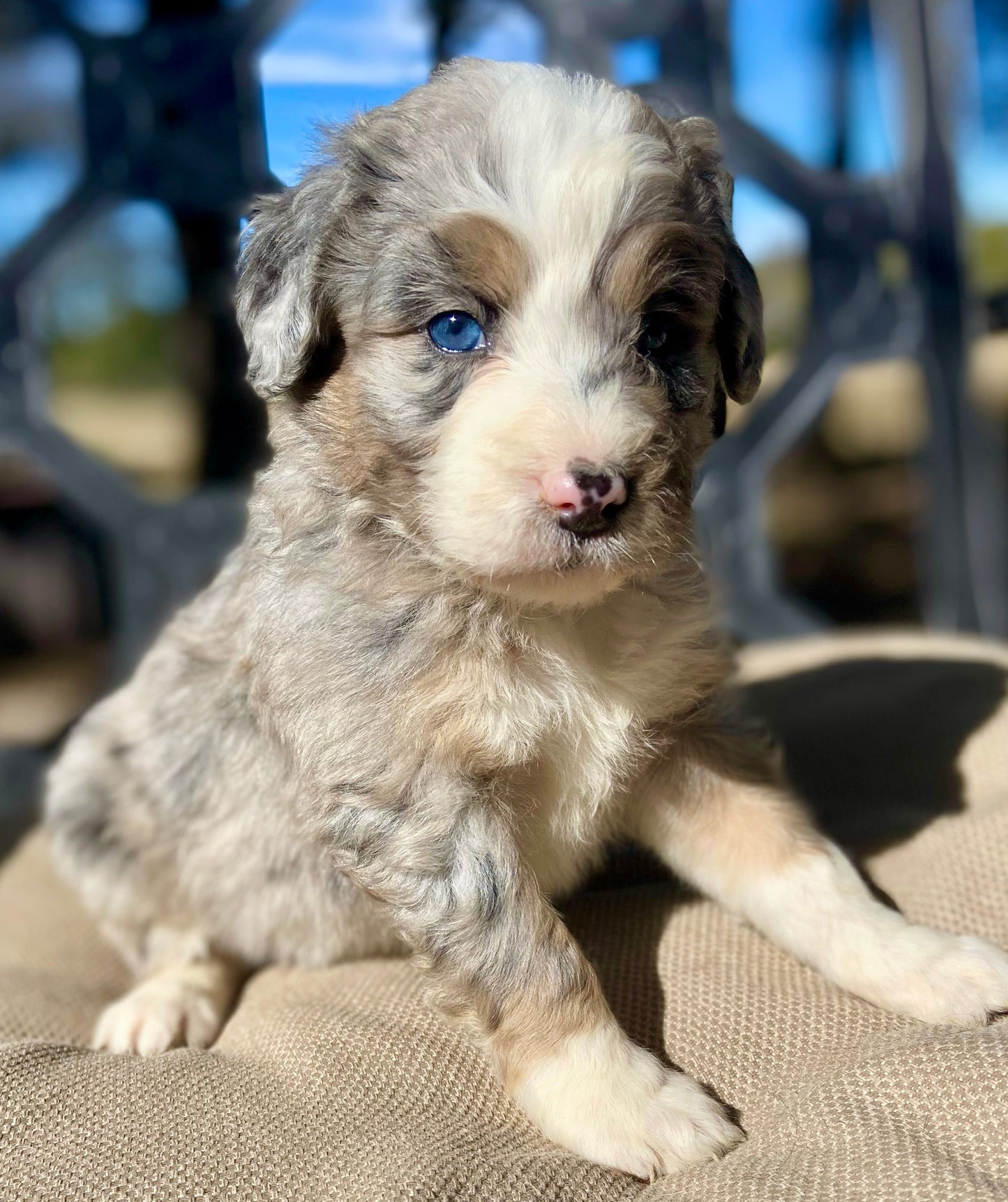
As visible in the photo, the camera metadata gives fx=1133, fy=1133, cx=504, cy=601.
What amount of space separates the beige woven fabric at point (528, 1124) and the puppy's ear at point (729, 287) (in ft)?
4.18

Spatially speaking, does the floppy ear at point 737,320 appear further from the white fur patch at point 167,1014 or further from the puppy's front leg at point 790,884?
the white fur patch at point 167,1014

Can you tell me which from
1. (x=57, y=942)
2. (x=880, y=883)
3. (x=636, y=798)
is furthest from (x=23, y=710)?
(x=880, y=883)

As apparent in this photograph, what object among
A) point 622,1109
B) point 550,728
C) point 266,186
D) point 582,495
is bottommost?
point 622,1109

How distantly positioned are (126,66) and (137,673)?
9.39 ft

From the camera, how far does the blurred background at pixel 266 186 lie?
4641 millimetres

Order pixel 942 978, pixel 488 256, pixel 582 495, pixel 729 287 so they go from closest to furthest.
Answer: pixel 582 495 < pixel 488 256 < pixel 942 978 < pixel 729 287

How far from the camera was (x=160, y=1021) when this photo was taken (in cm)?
271

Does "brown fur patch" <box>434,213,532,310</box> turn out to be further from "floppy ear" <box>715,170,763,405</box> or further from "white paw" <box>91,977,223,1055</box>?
"white paw" <box>91,977,223,1055</box>

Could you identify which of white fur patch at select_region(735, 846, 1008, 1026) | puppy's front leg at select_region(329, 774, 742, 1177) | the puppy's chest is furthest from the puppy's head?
white fur patch at select_region(735, 846, 1008, 1026)

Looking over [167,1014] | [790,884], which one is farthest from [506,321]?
[167,1014]

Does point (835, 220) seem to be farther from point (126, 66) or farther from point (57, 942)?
point (57, 942)

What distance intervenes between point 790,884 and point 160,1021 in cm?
152

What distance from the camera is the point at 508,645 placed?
7.54 ft

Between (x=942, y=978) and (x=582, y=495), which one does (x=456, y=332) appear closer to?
(x=582, y=495)
